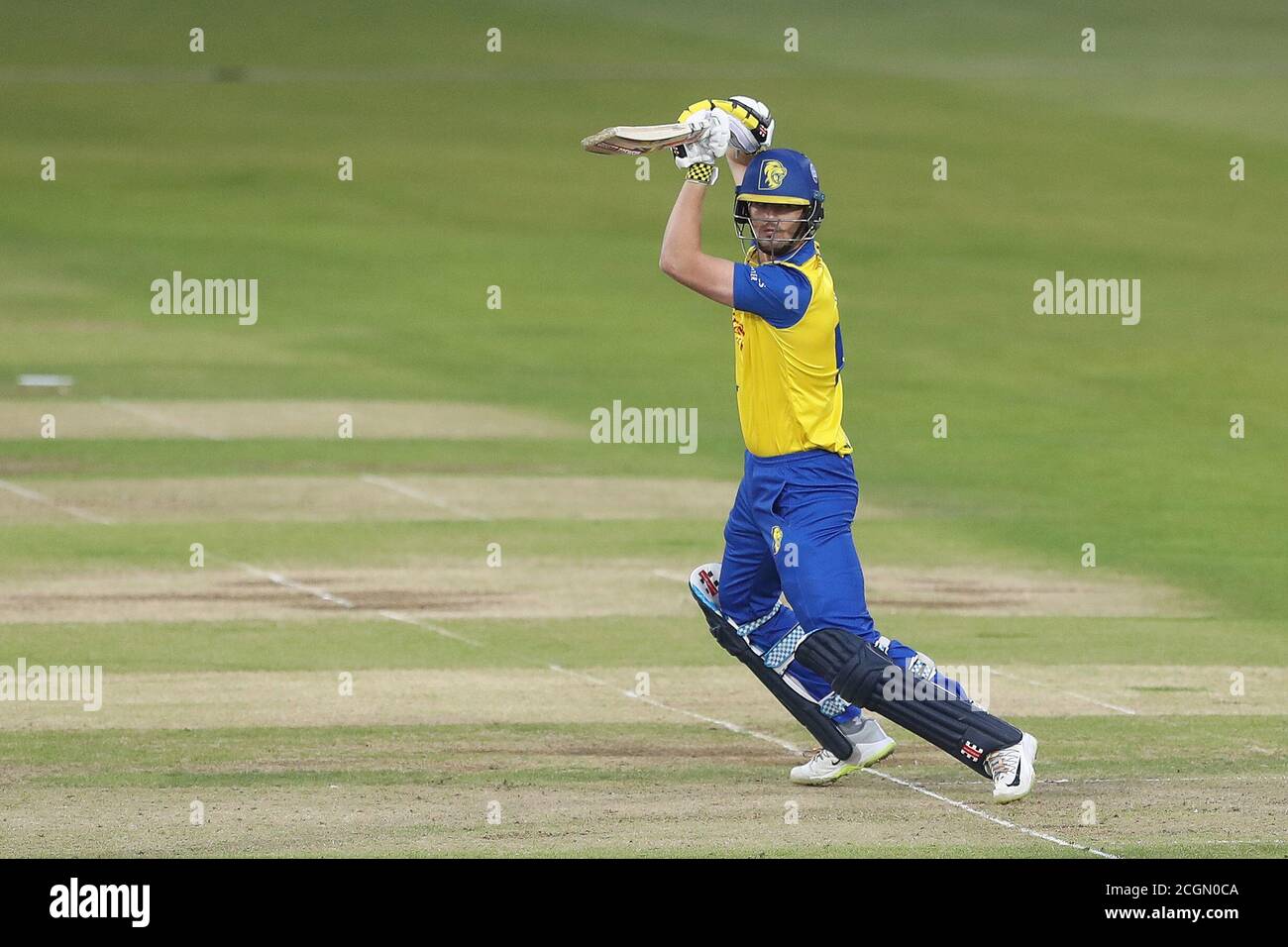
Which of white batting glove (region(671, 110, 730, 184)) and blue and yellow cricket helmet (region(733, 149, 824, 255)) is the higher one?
white batting glove (region(671, 110, 730, 184))

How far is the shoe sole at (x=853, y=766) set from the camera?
1127 cm

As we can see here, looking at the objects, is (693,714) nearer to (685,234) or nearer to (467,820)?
(467,820)

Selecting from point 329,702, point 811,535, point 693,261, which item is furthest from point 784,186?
point 329,702

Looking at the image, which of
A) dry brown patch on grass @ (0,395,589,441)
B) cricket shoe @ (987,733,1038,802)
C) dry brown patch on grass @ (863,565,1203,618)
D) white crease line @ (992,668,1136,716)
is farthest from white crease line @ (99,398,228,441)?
cricket shoe @ (987,733,1038,802)

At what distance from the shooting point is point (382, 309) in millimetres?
38188

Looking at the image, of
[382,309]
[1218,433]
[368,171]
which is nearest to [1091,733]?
[1218,433]

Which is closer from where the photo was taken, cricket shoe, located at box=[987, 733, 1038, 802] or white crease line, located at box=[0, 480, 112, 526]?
cricket shoe, located at box=[987, 733, 1038, 802]

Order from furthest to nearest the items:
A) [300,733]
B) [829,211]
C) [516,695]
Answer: [829,211] < [516,695] < [300,733]

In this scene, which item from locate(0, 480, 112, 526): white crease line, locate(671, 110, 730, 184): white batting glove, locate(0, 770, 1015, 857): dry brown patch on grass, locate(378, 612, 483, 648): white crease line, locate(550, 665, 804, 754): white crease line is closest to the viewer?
locate(0, 770, 1015, 857): dry brown patch on grass

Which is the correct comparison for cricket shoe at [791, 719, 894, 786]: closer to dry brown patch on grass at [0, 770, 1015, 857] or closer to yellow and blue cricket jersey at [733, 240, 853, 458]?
dry brown patch on grass at [0, 770, 1015, 857]

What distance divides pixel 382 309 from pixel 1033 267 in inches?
445

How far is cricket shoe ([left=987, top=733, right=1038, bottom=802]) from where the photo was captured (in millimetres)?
10391

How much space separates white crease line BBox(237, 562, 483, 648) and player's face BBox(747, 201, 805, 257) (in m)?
6.09
